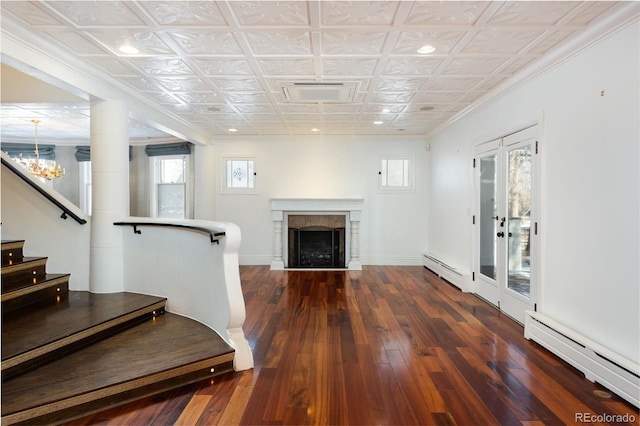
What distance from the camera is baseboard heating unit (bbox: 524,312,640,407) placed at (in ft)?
6.95

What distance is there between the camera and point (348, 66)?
3312mm

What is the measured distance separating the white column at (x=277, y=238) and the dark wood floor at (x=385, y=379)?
2.46 meters

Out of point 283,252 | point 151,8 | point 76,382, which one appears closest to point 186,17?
point 151,8

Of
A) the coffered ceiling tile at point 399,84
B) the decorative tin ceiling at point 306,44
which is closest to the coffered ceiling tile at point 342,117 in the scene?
the decorative tin ceiling at point 306,44

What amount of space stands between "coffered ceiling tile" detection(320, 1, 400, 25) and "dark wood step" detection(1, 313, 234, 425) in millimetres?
2585

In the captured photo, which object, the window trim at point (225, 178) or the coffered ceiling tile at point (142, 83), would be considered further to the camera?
the window trim at point (225, 178)

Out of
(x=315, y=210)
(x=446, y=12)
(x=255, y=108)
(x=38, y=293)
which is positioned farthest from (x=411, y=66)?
(x=38, y=293)

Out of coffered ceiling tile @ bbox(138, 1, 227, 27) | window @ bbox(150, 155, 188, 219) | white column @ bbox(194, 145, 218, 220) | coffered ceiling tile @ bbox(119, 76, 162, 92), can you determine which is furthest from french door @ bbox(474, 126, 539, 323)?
window @ bbox(150, 155, 188, 219)

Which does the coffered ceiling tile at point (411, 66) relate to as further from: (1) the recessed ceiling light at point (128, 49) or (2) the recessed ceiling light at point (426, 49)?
(1) the recessed ceiling light at point (128, 49)

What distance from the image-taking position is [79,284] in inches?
146

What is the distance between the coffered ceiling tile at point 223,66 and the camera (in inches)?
125

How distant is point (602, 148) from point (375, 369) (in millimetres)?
2388

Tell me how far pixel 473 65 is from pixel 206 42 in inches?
99.4

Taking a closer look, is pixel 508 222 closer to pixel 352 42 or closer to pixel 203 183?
pixel 352 42
